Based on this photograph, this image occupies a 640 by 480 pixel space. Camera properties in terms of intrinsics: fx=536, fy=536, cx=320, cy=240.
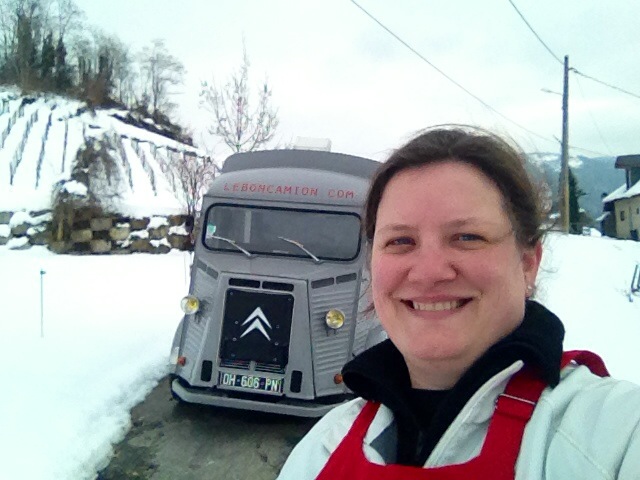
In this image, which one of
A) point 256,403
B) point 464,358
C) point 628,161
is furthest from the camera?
point 628,161

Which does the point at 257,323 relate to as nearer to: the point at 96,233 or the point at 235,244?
the point at 235,244

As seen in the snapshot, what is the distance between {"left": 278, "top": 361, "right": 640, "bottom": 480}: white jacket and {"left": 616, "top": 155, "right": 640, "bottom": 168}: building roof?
4265 centimetres

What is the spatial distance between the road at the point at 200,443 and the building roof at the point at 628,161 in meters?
39.9

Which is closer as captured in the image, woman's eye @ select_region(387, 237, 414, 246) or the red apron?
the red apron

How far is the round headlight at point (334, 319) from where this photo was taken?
5188 mm

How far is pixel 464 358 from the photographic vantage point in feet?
4.55

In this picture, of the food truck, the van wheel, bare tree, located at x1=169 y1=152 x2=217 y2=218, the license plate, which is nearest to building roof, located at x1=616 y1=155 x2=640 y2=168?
bare tree, located at x1=169 y1=152 x2=217 y2=218

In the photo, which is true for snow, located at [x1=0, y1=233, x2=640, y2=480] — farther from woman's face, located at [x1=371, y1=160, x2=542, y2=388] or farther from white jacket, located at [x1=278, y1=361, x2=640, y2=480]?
white jacket, located at [x1=278, y1=361, x2=640, y2=480]

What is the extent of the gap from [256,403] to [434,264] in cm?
400

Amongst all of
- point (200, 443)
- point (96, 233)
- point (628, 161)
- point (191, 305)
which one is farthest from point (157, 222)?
point (628, 161)

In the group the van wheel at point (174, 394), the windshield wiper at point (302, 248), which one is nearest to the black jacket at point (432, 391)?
the windshield wiper at point (302, 248)

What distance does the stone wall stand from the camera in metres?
15.7

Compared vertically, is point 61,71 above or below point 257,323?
above

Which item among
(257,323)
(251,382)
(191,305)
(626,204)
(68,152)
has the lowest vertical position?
(251,382)
